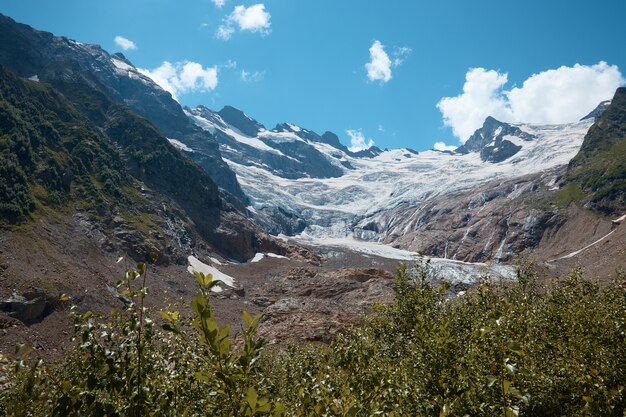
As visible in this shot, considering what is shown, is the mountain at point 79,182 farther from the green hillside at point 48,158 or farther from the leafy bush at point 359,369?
the leafy bush at point 359,369

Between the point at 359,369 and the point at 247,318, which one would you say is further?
the point at 359,369

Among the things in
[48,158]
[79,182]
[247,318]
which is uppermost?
[48,158]

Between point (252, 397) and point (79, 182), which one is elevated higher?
point (79, 182)

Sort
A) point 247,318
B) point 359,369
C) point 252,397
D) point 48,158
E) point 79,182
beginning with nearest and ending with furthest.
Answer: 1. point 252,397
2. point 247,318
3. point 359,369
4. point 48,158
5. point 79,182

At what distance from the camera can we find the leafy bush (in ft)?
14.7

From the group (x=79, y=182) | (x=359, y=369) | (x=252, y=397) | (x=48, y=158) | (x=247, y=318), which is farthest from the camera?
(x=79, y=182)

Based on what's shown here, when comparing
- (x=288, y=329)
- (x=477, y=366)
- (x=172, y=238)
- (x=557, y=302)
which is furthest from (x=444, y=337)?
(x=172, y=238)

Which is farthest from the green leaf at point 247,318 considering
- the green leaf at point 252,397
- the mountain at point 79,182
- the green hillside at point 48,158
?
the green hillside at point 48,158

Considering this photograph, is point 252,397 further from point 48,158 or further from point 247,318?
point 48,158

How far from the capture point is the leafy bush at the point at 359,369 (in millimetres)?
4484

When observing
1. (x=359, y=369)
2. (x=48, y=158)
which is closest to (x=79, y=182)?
(x=48, y=158)

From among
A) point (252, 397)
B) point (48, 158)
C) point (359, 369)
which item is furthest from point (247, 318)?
point (48, 158)

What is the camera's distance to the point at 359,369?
11.5 metres

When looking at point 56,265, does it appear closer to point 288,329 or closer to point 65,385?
point 288,329
